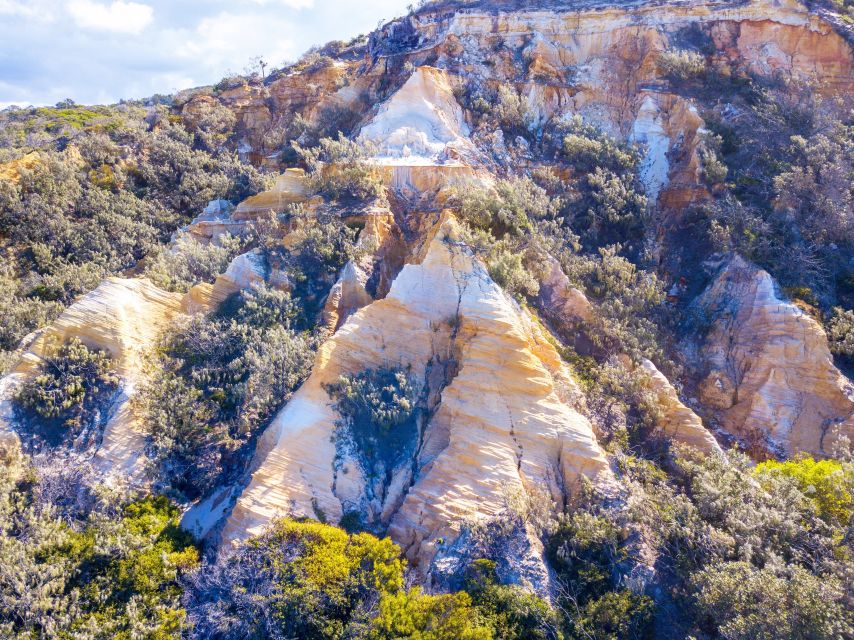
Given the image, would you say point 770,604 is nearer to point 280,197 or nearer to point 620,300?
point 620,300

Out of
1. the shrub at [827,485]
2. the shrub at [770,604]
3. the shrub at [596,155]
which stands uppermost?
the shrub at [596,155]

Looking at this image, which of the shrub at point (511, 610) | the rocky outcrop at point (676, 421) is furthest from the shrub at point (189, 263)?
the rocky outcrop at point (676, 421)

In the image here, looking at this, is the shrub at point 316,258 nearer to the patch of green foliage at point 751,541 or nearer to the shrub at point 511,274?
the shrub at point 511,274

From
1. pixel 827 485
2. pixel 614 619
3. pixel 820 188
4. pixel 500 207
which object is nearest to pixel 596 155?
pixel 500 207

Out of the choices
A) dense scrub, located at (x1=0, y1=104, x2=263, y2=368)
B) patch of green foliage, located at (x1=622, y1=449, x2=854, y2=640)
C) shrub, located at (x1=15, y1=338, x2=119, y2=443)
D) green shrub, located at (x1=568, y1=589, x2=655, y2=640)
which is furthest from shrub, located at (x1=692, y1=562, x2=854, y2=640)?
dense scrub, located at (x1=0, y1=104, x2=263, y2=368)

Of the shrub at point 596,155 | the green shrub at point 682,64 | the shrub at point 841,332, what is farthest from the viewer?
the green shrub at point 682,64

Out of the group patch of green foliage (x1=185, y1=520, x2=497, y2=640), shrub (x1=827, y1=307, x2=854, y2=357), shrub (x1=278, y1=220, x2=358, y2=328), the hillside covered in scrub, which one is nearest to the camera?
patch of green foliage (x1=185, y1=520, x2=497, y2=640)

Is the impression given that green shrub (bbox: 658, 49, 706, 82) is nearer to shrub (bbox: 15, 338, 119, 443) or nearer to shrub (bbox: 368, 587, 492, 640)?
shrub (bbox: 368, 587, 492, 640)
